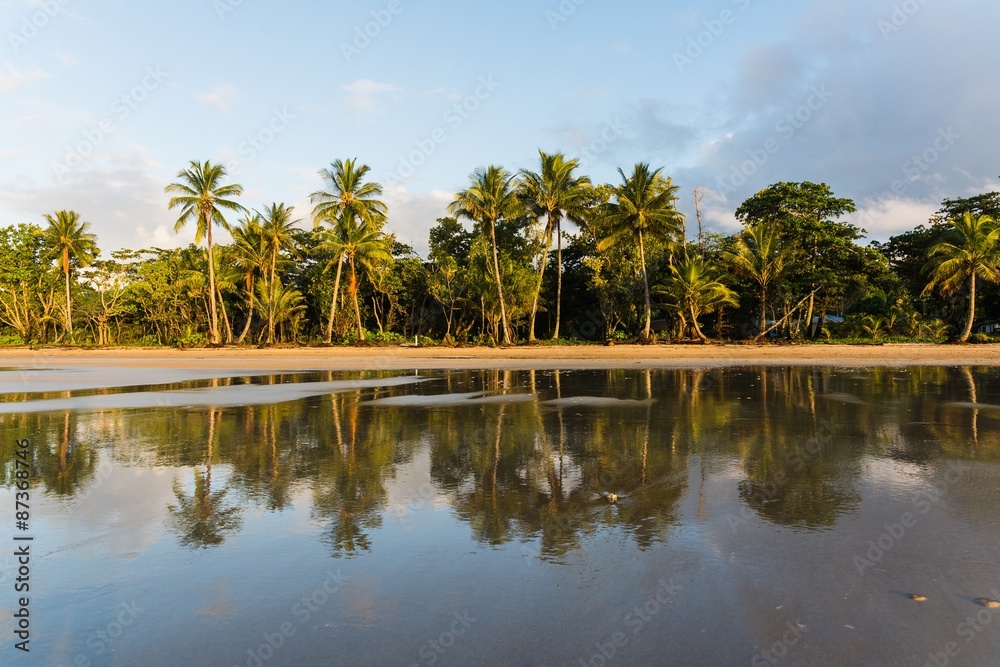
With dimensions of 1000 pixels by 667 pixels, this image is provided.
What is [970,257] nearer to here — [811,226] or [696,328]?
[811,226]

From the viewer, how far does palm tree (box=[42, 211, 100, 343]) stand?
151ft

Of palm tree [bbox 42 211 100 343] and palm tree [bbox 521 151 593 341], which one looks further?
palm tree [bbox 42 211 100 343]

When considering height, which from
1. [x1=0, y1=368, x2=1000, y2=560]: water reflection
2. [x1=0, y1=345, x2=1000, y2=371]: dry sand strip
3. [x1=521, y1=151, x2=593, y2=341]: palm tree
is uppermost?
[x1=521, y1=151, x2=593, y2=341]: palm tree

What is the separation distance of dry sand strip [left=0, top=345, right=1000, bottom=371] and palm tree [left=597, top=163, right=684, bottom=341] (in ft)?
22.4

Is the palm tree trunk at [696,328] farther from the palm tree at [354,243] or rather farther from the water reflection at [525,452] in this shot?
the water reflection at [525,452]

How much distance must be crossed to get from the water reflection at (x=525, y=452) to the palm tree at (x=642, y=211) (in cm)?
2206

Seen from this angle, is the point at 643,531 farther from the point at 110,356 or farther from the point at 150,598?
the point at 110,356

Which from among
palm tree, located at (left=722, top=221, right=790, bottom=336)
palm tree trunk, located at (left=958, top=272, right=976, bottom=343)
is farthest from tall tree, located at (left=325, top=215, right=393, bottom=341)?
palm tree trunk, located at (left=958, top=272, right=976, bottom=343)

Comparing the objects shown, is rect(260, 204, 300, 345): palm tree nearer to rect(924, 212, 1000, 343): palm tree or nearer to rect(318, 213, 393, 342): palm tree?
rect(318, 213, 393, 342): palm tree

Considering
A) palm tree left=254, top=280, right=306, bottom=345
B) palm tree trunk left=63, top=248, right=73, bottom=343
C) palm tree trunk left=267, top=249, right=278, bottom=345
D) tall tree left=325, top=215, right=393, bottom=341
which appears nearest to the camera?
tall tree left=325, top=215, right=393, bottom=341

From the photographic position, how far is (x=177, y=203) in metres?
38.4

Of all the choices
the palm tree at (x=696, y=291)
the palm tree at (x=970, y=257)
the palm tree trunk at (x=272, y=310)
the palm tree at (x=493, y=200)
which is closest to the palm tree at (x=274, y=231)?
the palm tree trunk at (x=272, y=310)

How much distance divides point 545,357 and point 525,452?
21.0m

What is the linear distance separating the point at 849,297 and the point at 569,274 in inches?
695
